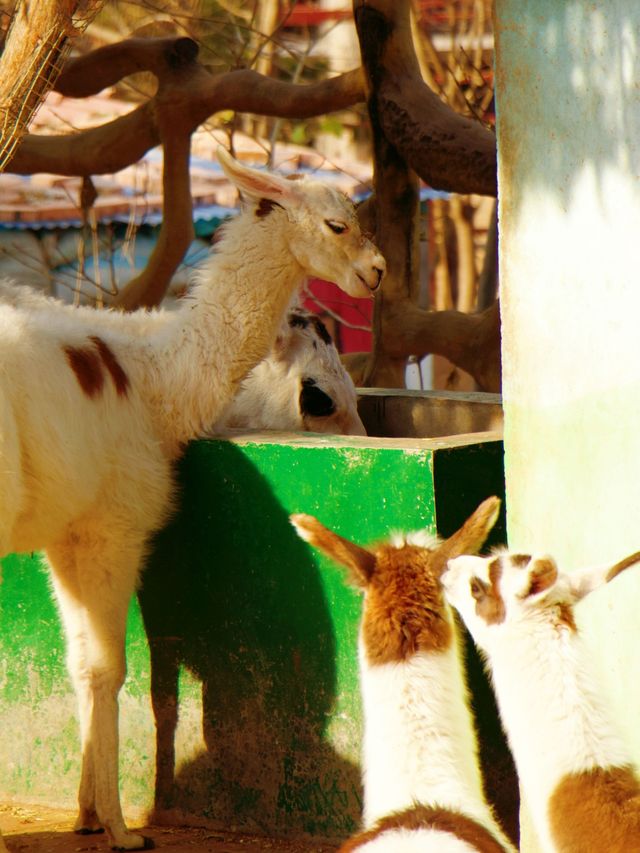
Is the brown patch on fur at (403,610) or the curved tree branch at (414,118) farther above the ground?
the curved tree branch at (414,118)

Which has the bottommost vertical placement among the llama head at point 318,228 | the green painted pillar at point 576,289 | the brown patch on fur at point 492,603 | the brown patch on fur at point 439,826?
the brown patch on fur at point 439,826

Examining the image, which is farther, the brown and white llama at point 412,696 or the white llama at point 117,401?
the white llama at point 117,401

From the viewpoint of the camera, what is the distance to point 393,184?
866 centimetres

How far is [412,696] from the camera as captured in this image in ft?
11.5

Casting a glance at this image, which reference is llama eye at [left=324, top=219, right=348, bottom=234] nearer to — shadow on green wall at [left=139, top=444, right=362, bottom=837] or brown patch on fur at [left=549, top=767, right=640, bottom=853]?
shadow on green wall at [left=139, top=444, right=362, bottom=837]

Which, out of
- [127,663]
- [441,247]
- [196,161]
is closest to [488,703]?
[127,663]

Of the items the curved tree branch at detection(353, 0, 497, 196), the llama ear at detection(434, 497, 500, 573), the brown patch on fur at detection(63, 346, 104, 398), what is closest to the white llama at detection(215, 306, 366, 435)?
the brown patch on fur at detection(63, 346, 104, 398)

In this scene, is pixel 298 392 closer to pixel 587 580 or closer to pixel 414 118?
pixel 414 118

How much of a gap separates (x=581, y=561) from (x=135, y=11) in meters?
12.6

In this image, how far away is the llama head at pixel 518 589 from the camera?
10.7ft

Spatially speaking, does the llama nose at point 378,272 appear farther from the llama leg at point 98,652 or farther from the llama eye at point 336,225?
the llama leg at point 98,652

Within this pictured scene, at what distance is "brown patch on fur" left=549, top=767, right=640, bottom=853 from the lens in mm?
3238

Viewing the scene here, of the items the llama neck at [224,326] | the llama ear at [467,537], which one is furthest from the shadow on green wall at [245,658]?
the llama ear at [467,537]

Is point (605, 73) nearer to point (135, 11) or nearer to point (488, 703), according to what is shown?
point (488, 703)
